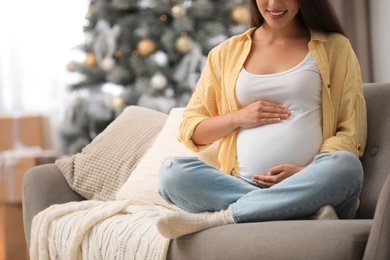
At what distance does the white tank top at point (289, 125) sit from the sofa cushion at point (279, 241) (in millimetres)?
393

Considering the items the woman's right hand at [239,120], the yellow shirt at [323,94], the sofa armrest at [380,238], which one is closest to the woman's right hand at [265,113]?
the woman's right hand at [239,120]

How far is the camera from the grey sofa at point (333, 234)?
1697mm

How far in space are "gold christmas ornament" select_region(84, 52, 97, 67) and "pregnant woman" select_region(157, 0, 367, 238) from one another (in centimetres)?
261

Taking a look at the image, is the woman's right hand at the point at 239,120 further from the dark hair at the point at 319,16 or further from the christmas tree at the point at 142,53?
the christmas tree at the point at 142,53

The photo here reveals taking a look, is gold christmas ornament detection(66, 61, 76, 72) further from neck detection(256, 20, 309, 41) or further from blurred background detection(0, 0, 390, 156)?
neck detection(256, 20, 309, 41)

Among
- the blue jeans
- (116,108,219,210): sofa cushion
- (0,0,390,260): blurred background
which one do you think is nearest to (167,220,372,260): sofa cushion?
the blue jeans

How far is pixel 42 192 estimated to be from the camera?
2908mm

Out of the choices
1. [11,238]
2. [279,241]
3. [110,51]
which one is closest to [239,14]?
[110,51]

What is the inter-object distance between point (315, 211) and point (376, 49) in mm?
3215

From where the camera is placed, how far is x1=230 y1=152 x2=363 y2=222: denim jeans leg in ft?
6.64

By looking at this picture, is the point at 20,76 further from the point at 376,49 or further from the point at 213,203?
the point at 213,203

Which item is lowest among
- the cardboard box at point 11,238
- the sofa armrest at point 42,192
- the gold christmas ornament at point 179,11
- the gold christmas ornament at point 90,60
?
the cardboard box at point 11,238

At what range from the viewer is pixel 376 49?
508cm

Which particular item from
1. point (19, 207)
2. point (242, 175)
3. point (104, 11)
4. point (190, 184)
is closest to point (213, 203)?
point (190, 184)
